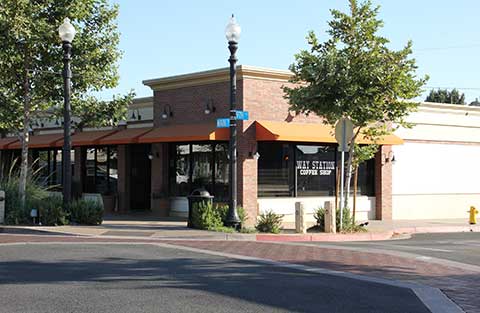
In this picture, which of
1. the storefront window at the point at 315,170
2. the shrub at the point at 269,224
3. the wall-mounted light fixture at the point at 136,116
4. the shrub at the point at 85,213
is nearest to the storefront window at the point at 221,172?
the storefront window at the point at 315,170

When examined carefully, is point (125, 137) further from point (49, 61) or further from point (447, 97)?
point (447, 97)

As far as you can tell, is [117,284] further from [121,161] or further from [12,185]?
[121,161]

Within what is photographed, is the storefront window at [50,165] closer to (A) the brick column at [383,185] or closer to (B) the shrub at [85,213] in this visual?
(B) the shrub at [85,213]

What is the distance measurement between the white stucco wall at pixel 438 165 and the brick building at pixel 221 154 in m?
0.09

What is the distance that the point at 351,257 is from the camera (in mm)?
13195

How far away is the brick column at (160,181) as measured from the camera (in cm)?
2319

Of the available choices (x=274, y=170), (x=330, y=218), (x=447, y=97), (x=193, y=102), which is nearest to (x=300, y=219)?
(x=330, y=218)

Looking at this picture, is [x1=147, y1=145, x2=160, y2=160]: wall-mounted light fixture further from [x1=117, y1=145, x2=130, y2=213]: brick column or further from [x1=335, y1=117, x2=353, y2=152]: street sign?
Answer: [x1=335, y1=117, x2=353, y2=152]: street sign

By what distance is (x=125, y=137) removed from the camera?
23.1 metres

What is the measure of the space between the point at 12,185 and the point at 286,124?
906cm

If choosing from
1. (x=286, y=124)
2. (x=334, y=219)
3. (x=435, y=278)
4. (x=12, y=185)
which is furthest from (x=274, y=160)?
(x=435, y=278)

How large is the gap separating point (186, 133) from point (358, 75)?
6.21 metres

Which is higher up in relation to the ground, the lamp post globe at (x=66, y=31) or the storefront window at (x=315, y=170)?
the lamp post globe at (x=66, y=31)

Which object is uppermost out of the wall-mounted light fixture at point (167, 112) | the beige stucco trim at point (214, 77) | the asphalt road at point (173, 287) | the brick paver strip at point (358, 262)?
the beige stucco trim at point (214, 77)
